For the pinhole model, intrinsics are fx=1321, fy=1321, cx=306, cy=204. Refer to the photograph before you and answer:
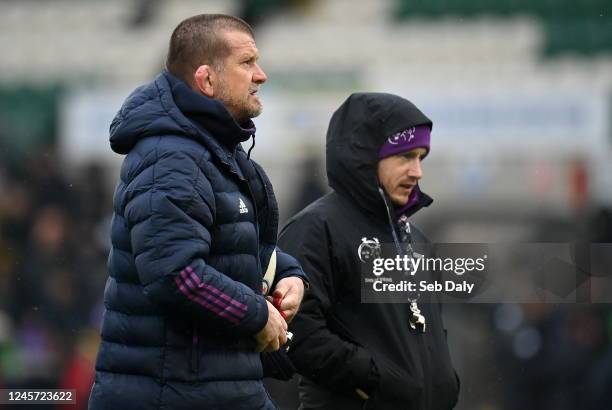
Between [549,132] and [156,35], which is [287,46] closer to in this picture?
[156,35]

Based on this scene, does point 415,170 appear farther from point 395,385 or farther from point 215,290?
point 215,290

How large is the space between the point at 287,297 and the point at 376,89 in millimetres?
8410

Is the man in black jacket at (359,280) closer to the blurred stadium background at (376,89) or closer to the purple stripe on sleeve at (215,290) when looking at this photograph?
the purple stripe on sleeve at (215,290)

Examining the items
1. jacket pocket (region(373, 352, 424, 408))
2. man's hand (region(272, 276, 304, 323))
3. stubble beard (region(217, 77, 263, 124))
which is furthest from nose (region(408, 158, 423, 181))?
stubble beard (region(217, 77, 263, 124))

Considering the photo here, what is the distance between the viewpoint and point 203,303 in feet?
10.1

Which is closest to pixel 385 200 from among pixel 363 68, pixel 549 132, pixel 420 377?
pixel 420 377

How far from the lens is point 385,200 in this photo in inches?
163

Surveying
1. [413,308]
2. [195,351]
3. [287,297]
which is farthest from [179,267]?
[413,308]

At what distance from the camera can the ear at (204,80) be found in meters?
3.33

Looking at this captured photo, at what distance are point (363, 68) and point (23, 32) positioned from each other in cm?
494

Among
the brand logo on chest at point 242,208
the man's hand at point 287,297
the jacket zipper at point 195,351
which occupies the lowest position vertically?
the jacket zipper at point 195,351

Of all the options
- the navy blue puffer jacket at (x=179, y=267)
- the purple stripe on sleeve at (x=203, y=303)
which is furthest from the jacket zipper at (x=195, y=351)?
the purple stripe on sleeve at (x=203, y=303)

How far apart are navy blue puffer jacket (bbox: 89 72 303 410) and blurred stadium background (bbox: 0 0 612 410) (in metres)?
1.81

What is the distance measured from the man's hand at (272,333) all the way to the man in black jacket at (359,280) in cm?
69
